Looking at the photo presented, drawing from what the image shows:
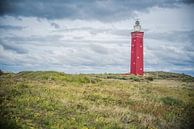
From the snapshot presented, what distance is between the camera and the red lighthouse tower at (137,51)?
54.0 meters

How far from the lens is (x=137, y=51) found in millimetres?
54062

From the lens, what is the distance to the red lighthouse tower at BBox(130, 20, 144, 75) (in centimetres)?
5403

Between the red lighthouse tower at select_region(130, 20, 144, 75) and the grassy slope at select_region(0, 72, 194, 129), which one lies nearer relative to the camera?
the grassy slope at select_region(0, 72, 194, 129)

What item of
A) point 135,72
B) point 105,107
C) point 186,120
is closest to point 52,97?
point 105,107

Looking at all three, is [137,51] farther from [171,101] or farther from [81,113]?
[81,113]

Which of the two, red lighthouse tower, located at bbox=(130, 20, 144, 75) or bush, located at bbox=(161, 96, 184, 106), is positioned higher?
red lighthouse tower, located at bbox=(130, 20, 144, 75)

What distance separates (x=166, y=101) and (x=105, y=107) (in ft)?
19.0

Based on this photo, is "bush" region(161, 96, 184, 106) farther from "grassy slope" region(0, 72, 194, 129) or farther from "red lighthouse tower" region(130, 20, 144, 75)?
"red lighthouse tower" region(130, 20, 144, 75)

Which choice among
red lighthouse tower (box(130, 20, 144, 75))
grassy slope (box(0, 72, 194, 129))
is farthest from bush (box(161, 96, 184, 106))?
red lighthouse tower (box(130, 20, 144, 75))

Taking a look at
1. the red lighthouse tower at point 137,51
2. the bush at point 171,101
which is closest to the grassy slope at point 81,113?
the bush at point 171,101

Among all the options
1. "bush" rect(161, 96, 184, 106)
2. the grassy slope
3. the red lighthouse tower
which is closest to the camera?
the grassy slope

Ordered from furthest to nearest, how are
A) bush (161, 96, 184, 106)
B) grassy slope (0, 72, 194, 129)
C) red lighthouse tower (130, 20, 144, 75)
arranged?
red lighthouse tower (130, 20, 144, 75) → bush (161, 96, 184, 106) → grassy slope (0, 72, 194, 129)

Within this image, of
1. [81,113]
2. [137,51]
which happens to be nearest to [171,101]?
[81,113]

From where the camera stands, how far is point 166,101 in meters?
19.4
